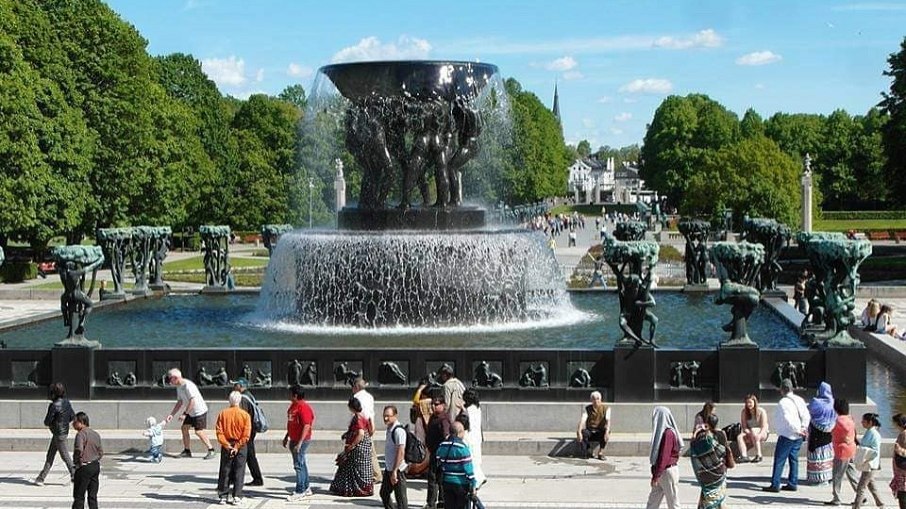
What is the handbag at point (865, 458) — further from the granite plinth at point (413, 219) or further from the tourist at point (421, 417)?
the granite plinth at point (413, 219)

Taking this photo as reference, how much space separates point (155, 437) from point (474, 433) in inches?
218

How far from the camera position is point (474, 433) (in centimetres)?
1348

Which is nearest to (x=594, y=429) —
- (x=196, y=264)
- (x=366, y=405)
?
(x=366, y=405)

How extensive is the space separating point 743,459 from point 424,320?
10375 millimetres

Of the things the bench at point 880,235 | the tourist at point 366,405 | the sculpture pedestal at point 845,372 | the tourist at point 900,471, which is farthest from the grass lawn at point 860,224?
the tourist at point 900,471

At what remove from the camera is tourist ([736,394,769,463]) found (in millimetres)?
16500

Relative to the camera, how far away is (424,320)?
85.4 feet

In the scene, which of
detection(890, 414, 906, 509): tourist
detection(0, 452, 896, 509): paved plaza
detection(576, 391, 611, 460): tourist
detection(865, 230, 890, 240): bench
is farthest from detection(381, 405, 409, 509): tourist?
detection(865, 230, 890, 240): bench

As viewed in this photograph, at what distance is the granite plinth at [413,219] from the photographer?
2808 cm

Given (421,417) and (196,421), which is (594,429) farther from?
(196,421)

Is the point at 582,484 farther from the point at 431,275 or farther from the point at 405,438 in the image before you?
the point at 431,275

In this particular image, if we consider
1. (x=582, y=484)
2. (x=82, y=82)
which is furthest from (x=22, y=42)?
(x=582, y=484)

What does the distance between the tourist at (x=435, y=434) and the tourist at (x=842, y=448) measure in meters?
4.52

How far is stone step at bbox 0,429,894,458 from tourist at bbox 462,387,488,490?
3.29 m
